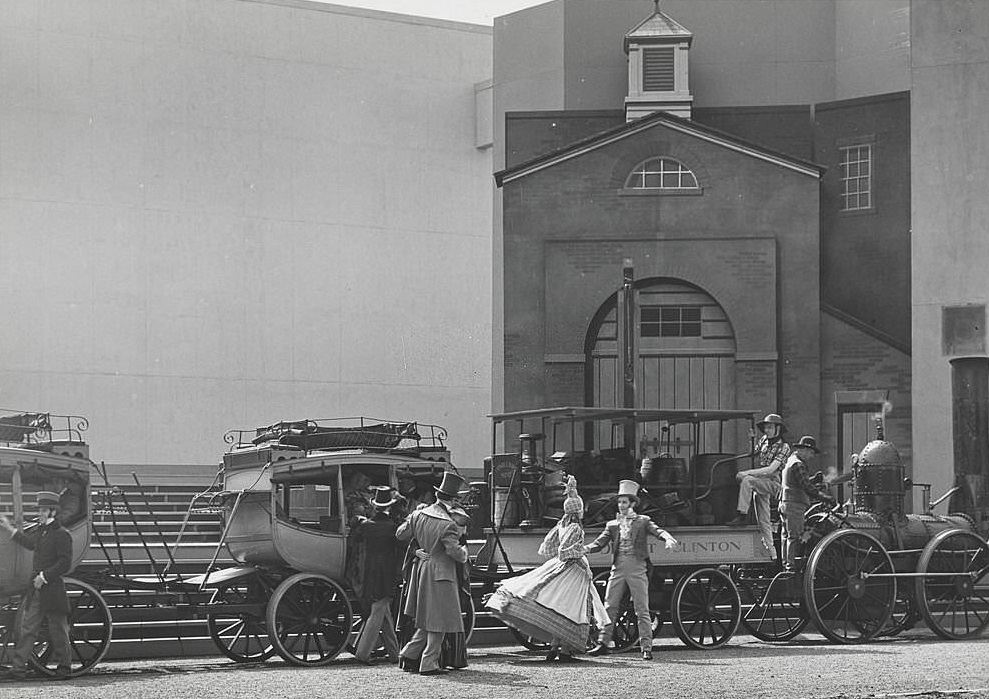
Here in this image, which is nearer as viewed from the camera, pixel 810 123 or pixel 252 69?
pixel 810 123

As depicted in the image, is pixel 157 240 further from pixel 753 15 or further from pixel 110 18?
pixel 753 15

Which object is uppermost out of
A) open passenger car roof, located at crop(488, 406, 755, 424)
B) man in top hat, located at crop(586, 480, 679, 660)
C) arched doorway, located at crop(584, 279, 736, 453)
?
arched doorway, located at crop(584, 279, 736, 453)

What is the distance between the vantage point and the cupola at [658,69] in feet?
105

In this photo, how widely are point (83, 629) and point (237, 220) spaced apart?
2235 cm

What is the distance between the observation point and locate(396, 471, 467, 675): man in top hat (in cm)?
1323

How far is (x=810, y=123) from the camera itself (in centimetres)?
3303

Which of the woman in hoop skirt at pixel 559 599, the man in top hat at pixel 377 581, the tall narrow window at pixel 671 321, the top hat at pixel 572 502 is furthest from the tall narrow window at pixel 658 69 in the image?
the man in top hat at pixel 377 581

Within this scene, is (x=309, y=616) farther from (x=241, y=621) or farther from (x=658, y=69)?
(x=658, y=69)

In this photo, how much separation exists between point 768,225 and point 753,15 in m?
8.92

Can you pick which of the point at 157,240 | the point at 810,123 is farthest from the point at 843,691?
the point at 157,240

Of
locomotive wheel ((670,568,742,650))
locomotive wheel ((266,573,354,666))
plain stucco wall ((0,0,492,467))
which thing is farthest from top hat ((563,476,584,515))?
plain stucco wall ((0,0,492,467))

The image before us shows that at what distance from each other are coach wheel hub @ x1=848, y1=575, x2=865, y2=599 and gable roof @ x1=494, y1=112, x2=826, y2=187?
13.1m

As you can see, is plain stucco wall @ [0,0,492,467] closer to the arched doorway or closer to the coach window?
the arched doorway

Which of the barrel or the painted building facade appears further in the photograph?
the painted building facade
